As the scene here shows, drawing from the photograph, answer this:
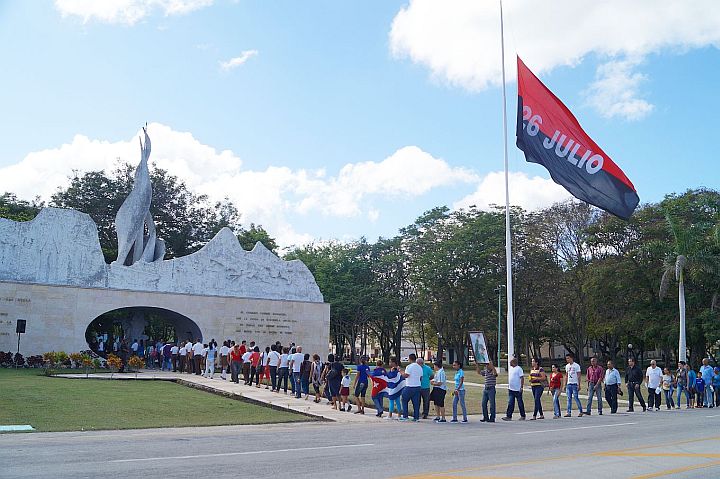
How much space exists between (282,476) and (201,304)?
27.3 meters

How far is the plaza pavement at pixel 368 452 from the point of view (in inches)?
320

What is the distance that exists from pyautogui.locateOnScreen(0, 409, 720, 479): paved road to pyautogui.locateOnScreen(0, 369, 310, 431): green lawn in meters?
1.08

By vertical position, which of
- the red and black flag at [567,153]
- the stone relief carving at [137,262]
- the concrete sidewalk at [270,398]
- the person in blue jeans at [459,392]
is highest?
the red and black flag at [567,153]

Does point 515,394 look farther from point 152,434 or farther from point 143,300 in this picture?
point 143,300

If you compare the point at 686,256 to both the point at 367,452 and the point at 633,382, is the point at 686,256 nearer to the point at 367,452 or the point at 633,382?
the point at 633,382

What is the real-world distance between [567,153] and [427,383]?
844 cm

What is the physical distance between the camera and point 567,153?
794 inches

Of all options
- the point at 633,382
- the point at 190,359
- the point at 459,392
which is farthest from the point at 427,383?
the point at 190,359

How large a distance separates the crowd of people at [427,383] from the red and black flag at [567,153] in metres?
4.83

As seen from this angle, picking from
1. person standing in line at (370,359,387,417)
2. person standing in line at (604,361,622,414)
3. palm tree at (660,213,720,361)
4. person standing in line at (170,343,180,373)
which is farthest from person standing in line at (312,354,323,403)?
palm tree at (660,213,720,361)

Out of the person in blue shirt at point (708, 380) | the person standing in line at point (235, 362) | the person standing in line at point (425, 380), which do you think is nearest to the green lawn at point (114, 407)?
the person standing in line at point (235, 362)

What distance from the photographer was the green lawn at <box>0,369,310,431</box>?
13.5 meters

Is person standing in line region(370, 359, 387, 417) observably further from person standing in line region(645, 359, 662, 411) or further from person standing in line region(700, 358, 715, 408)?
person standing in line region(700, 358, 715, 408)

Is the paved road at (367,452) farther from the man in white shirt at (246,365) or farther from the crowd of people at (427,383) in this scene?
the man in white shirt at (246,365)
